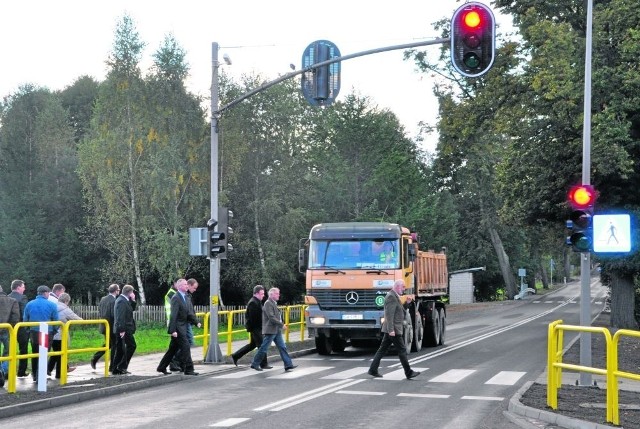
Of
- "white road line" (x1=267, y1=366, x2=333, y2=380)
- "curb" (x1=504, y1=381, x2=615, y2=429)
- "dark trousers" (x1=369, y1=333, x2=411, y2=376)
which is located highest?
"dark trousers" (x1=369, y1=333, x2=411, y2=376)

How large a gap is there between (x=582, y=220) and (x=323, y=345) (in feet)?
31.7

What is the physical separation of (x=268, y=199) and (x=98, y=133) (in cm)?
1046

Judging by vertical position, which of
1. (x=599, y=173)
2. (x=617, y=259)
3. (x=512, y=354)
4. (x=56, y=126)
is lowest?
(x=512, y=354)

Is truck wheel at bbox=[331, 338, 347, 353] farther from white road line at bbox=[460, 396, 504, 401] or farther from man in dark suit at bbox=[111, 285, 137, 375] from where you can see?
white road line at bbox=[460, 396, 504, 401]

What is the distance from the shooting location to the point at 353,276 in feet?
76.5

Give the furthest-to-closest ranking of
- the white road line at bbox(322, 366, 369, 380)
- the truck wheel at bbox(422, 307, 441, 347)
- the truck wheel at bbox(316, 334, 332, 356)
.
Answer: the truck wheel at bbox(422, 307, 441, 347) → the truck wheel at bbox(316, 334, 332, 356) → the white road line at bbox(322, 366, 369, 380)

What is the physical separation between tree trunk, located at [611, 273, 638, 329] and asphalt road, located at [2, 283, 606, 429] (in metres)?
12.8

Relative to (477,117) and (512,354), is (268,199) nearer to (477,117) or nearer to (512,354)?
(477,117)

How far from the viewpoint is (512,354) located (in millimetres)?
25141

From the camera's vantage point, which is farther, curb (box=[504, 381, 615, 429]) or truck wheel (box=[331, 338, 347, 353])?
truck wheel (box=[331, 338, 347, 353])

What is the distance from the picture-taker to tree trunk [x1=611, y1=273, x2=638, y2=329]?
3538cm

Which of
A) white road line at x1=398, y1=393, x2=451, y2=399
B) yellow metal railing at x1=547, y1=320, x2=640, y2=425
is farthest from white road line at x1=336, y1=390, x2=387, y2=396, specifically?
yellow metal railing at x1=547, y1=320, x2=640, y2=425

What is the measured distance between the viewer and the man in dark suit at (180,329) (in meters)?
17.9

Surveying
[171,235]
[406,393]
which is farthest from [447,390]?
[171,235]
